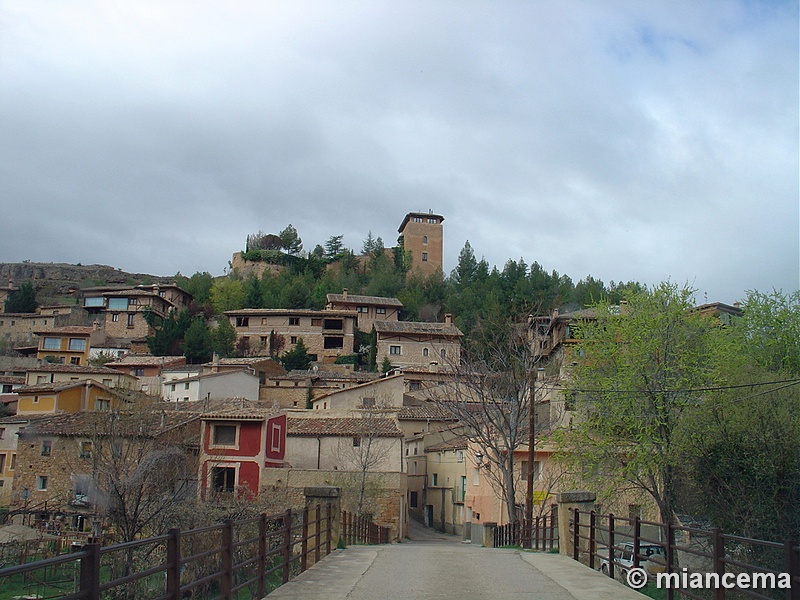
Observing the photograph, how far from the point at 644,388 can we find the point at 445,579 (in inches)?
514

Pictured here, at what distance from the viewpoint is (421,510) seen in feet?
151

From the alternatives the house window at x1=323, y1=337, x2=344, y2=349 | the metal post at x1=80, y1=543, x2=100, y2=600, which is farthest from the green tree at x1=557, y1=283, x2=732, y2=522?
the house window at x1=323, y1=337, x2=344, y2=349

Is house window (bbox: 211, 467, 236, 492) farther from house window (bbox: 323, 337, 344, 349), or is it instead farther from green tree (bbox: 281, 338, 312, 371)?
house window (bbox: 323, 337, 344, 349)

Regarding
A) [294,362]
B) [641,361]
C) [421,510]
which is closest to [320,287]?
[294,362]

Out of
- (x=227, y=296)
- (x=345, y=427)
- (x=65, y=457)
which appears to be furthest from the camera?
Result: (x=227, y=296)

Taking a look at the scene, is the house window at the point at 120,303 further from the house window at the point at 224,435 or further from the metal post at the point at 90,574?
the metal post at the point at 90,574

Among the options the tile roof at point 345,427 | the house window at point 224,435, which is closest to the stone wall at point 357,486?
the house window at point 224,435

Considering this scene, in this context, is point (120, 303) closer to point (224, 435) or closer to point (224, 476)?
point (224, 435)

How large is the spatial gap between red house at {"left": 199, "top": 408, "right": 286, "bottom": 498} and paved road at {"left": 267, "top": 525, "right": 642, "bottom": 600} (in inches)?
757

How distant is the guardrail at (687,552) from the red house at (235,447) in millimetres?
17650

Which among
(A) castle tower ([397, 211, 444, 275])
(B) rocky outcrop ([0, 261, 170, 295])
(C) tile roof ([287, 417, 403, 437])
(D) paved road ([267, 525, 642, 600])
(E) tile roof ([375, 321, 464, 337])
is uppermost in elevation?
(A) castle tower ([397, 211, 444, 275])

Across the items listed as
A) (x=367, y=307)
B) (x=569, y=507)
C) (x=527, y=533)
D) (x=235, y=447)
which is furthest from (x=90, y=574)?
(x=367, y=307)

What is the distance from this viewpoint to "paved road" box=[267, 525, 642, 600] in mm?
9211

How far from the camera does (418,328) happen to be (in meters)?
70.1
